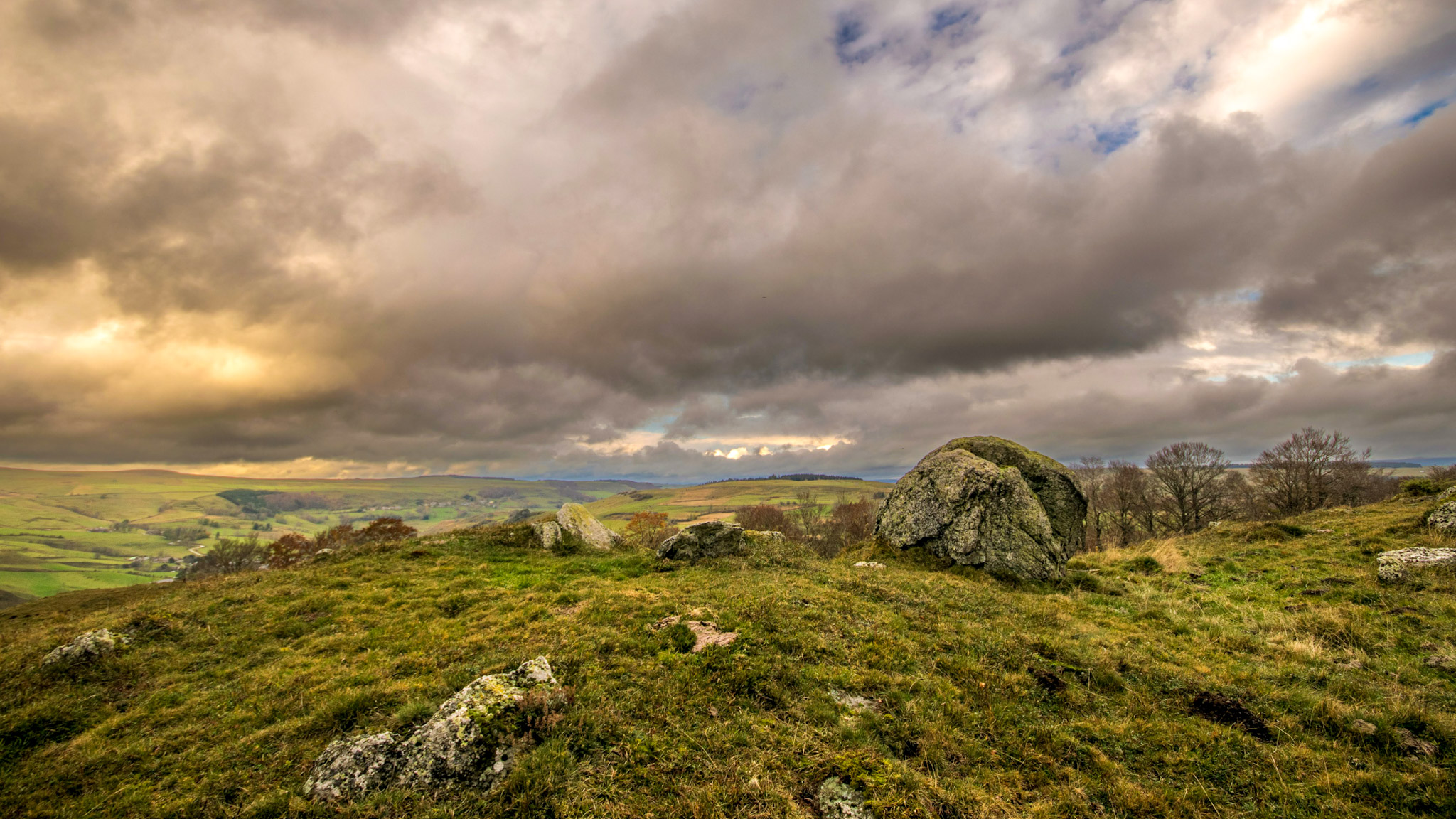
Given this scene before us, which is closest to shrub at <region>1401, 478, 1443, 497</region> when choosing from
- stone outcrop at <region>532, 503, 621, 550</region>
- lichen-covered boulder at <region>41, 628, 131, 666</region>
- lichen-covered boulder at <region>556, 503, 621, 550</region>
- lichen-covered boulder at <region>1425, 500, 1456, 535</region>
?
lichen-covered boulder at <region>1425, 500, 1456, 535</region>

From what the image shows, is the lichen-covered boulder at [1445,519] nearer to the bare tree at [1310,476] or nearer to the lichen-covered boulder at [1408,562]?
the lichen-covered boulder at [1408,562]

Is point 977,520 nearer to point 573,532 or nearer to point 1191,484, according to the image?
point 573,532

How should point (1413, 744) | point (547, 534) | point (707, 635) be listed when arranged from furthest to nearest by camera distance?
point (547, 534) < point (707, 635) < point (1413, 744)

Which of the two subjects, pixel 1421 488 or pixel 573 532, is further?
pixel 1421 488

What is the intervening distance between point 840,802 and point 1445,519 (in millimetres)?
26998

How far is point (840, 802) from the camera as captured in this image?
578 centimetres

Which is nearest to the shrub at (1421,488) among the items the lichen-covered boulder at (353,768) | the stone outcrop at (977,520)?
the stone outcrop at (977,520)

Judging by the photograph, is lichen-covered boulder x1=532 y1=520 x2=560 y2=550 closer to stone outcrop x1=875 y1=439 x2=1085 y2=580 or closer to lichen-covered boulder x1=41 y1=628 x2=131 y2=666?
lichen-covered boulder x1=41 y1=628 x2=131 y2=666

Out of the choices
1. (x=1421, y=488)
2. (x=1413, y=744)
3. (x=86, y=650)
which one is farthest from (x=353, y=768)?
(x=1421, y=488)

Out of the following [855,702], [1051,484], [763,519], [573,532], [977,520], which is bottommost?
[763,519]

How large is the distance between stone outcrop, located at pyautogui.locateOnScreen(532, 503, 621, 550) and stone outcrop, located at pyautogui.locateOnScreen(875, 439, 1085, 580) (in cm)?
1363

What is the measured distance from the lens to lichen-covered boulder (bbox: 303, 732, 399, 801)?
6031 mm

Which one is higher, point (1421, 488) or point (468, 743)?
point (1421, 488)

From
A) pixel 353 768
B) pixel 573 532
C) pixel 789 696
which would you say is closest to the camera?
pixel 353 768
